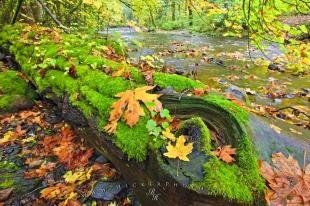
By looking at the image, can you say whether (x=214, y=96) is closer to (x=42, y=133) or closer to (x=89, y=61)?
(x=89, y=61)

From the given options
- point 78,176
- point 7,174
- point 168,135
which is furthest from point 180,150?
point 7,174

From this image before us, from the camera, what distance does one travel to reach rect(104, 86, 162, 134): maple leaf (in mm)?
3262

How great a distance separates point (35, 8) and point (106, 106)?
1153cm

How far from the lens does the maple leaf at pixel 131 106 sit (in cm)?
326

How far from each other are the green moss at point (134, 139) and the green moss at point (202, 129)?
14.1 inches

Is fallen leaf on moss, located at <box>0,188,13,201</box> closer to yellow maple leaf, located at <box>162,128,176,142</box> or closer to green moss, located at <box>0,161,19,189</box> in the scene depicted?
green moss, located at <box>0,161,19,189</box>

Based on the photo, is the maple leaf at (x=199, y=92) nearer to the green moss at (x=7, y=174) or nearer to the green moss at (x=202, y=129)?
the green moss at (x=202, y=129)

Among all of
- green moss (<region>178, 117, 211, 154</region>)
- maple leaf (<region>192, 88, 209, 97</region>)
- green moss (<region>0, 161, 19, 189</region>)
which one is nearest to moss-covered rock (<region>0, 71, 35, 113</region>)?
green moss (<region>0, 161, 19, 189</region>)

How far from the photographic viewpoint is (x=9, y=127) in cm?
543

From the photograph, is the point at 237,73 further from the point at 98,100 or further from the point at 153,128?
the point at 153,128

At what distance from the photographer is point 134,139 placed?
315 cm

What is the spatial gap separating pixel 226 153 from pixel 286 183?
18.9 inches

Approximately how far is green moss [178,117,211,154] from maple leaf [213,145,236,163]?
3.1 inches

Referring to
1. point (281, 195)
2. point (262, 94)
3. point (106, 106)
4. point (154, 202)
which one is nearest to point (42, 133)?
point (106, 106)
